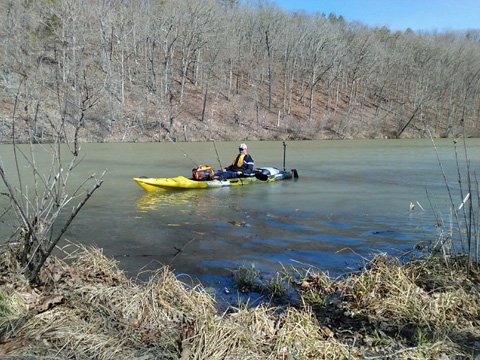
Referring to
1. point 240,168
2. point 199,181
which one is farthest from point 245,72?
point 199,181

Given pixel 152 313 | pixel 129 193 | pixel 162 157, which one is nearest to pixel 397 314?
pixel 152 313

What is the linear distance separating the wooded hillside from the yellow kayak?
2580 cm

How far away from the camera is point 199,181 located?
48.3 ft

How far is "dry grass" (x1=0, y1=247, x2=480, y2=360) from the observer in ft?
11.2

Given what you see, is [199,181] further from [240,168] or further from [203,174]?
[240,168]

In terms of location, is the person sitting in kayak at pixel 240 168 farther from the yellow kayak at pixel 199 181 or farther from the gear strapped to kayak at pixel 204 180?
the yellow kayak at pixel 199 181

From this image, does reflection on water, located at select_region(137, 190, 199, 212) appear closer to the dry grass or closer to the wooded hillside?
the dry grass

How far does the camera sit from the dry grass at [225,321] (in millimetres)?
3400

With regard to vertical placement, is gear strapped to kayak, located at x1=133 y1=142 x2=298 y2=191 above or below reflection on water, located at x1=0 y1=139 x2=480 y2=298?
above

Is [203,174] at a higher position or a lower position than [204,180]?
higher

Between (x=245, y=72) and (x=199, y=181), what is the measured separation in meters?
52.4

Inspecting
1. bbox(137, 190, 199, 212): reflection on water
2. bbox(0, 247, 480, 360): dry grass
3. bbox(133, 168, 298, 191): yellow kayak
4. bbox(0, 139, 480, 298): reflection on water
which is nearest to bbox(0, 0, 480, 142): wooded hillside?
bbox(133, 168, 298, 191): yellow kayak

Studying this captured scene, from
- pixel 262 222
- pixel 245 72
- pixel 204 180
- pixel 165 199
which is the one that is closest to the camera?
pixel 262 222

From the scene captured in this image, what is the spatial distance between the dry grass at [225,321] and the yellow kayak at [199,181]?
28.2 feet
